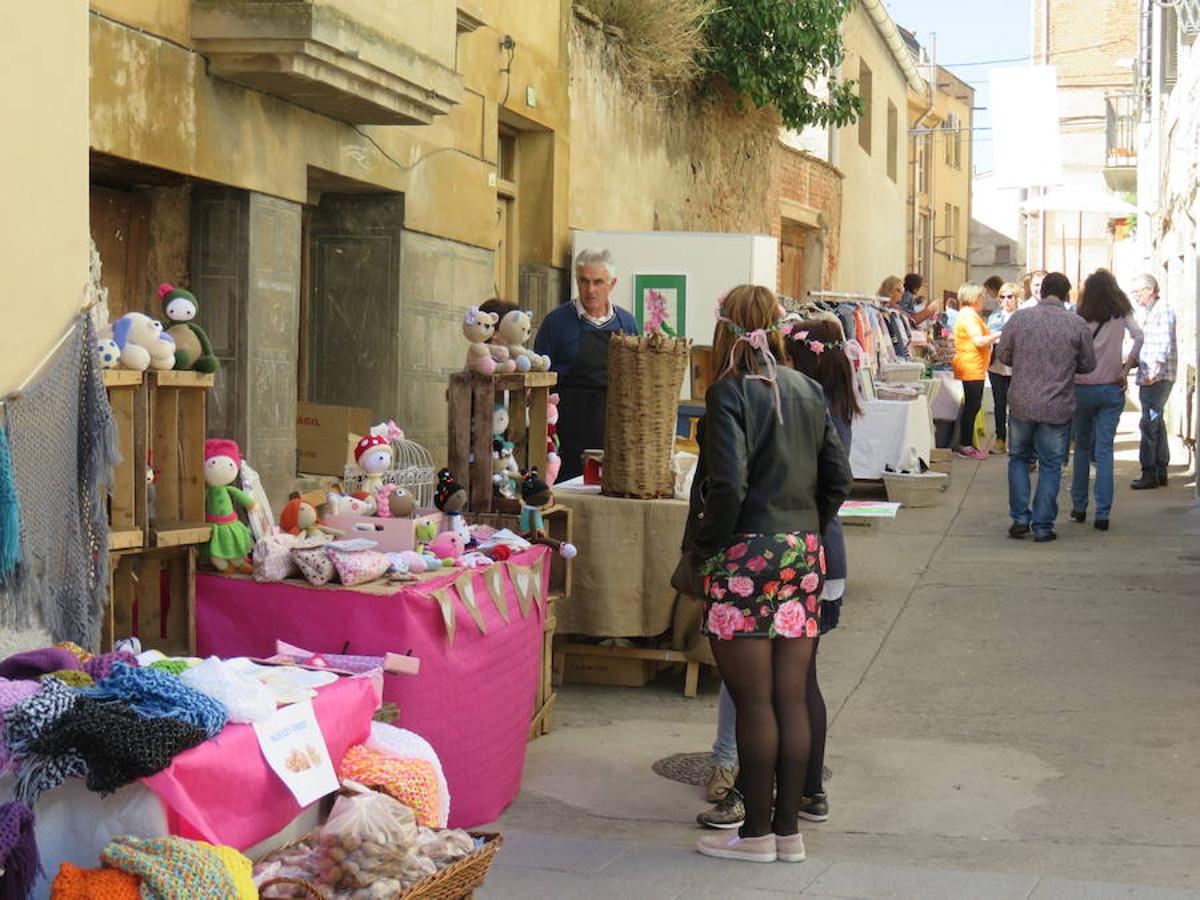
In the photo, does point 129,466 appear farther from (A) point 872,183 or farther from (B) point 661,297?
(A) point 872,183

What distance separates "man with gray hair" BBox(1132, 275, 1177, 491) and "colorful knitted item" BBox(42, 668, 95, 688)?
10923 millimetres

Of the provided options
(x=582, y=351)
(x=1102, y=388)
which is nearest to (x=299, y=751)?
(x=582, y=351)

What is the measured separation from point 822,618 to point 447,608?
149 cm

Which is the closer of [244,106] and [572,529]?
[572,529]

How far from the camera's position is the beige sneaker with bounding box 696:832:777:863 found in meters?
5.01

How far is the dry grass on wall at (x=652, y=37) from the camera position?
13008 millimetres

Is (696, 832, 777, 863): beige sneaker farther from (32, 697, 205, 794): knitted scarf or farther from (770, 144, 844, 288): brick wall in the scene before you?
(770, 144, 844, 288): brick wall

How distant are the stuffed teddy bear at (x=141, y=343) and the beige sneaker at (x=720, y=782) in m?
2.32

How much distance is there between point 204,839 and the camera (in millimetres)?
3562

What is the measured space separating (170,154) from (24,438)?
302 cm

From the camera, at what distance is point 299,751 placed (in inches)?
153

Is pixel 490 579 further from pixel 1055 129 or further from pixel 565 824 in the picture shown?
pixel 1055 129

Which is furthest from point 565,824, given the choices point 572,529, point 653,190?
point 653,190

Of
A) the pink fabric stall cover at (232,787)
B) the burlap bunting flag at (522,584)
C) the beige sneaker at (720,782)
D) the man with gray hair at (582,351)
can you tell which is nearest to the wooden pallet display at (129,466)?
the pink fabric stall cover at (232,787)
